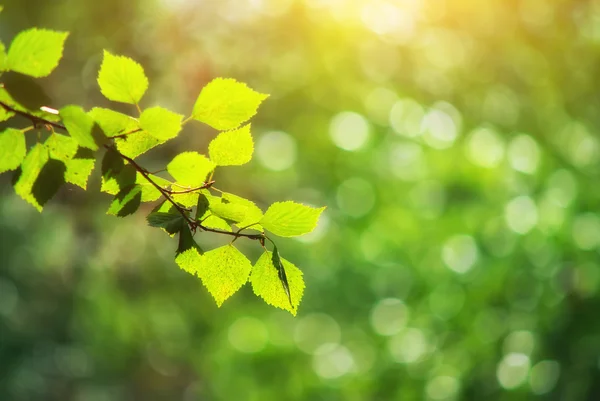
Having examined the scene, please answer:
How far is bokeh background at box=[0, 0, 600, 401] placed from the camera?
5.99m

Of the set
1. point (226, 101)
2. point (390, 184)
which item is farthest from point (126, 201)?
point (390, 184)

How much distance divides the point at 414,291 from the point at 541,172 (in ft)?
5.61

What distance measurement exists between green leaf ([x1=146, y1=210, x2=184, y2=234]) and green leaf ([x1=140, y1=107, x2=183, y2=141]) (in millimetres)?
79

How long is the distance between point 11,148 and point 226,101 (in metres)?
0.24

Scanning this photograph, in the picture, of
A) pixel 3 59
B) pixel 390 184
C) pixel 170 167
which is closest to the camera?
pixel 3 59

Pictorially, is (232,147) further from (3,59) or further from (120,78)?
(3,59)

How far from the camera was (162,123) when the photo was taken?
2.42 ft

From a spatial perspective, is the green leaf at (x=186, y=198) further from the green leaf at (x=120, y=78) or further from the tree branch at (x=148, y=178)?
the green leaf at (x=120, y=78)

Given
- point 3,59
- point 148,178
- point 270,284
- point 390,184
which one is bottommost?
point 390,184

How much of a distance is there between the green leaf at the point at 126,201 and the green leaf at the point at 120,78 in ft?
0.32

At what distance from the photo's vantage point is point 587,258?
5879 mm

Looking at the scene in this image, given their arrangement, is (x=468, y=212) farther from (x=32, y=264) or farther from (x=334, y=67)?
(x=32, y=264)

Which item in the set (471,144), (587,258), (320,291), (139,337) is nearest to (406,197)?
(471,144)

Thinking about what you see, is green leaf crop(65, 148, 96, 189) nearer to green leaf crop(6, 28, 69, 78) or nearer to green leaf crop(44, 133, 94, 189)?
green leaf crop(44, 133, 94, 189)
